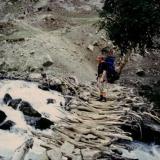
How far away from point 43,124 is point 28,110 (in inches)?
42.1

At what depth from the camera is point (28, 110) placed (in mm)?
16938

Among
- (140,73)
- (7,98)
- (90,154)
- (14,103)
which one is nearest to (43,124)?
(14,103)

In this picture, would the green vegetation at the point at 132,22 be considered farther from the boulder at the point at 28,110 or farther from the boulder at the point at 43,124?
the boulder at the point at 43,124

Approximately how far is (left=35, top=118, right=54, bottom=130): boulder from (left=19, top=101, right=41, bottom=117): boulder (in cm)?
50

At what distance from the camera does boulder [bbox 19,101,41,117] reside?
55.2 feet

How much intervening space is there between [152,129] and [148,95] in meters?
4.10

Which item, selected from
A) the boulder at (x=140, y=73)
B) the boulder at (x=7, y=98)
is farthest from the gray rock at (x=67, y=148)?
the boulder at (x=140, y=73)

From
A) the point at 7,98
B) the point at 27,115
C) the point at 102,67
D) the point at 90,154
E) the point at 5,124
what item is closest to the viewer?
the point at 90,154

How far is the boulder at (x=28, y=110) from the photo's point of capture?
1681cm

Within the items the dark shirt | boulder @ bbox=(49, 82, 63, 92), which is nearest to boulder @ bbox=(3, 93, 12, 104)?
boulder @ bbox=(49, 82, 63, 92)

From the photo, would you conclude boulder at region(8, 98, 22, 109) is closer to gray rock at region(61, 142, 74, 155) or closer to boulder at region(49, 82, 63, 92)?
boulder at region(49, 82, 63, 92)

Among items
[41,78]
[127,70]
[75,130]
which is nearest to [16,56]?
[41,78]

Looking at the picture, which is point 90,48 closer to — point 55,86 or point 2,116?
point 55,86

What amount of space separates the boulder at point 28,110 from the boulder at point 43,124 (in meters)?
0.50
